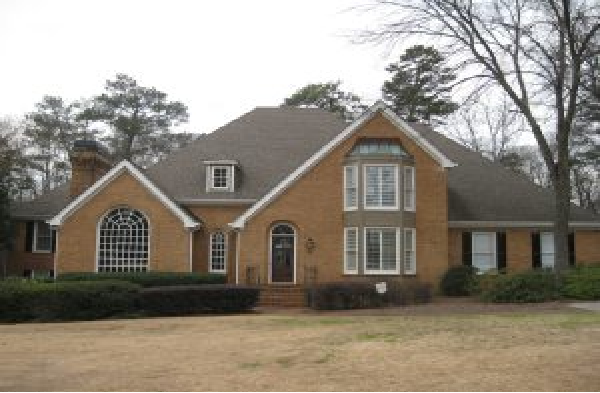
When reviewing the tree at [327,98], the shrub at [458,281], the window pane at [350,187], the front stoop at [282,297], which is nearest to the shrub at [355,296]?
the front stoop at [282,297]

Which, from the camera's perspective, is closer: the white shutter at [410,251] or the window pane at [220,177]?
the white shutter at [410,251]

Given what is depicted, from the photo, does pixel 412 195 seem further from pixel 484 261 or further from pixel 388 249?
pixel 484 261

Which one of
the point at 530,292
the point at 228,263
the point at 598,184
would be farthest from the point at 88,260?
the point at 598,184

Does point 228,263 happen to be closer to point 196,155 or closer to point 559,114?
point 196,155

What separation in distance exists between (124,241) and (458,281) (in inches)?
555

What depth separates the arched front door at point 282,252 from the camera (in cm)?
3216

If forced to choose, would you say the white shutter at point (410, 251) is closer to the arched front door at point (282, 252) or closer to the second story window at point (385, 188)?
the second story window at point (385, 188)

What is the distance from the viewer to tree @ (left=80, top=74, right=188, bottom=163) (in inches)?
2662

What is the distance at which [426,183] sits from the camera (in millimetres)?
31953

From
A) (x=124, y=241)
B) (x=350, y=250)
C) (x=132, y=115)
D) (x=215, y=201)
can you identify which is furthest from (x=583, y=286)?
(x=132, y=115)

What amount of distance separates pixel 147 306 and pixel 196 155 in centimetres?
1310

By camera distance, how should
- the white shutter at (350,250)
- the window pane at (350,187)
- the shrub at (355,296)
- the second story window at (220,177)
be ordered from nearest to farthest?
the shrub at (355,296)
the white shutter at (350,250)
the window pane at (350,187)
the second story window at (220,177)

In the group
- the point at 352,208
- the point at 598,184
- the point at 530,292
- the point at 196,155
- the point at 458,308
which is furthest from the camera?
the point at 598,184

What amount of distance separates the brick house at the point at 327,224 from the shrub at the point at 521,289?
5.05m
